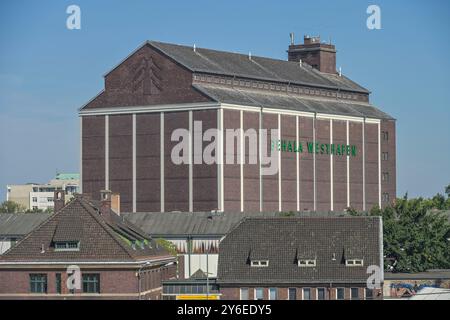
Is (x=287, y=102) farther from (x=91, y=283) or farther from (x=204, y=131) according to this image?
(x=91, y=283)

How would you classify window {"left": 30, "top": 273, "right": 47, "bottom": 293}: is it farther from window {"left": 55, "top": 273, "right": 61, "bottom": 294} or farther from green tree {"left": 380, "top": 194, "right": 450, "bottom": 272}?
green tree {"left": 380, "top": 194, "right": 450, "bottom": 272}

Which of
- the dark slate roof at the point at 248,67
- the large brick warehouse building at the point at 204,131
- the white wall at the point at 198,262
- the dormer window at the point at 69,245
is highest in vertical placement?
the dark slate roof at the point at 248,67

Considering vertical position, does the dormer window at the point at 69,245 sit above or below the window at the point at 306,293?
above

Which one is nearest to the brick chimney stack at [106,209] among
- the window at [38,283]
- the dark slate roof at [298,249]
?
the window at [38,283]

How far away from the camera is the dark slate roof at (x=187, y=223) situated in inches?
4919

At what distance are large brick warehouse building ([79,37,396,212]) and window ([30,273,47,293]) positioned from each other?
2845 inches

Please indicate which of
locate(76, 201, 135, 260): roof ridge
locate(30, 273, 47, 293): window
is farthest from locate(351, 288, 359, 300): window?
locate(30, 273, 47, 293): window

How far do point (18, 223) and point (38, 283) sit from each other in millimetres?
45413

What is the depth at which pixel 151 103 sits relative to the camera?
161m

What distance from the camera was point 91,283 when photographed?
8294 cm

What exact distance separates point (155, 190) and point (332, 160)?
30199 millimetres

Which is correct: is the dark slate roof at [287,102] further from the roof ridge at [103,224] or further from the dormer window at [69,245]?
the dormer window at [69,245]

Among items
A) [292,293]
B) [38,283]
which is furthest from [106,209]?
[292,293]

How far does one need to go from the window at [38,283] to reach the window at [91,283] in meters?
2.82
